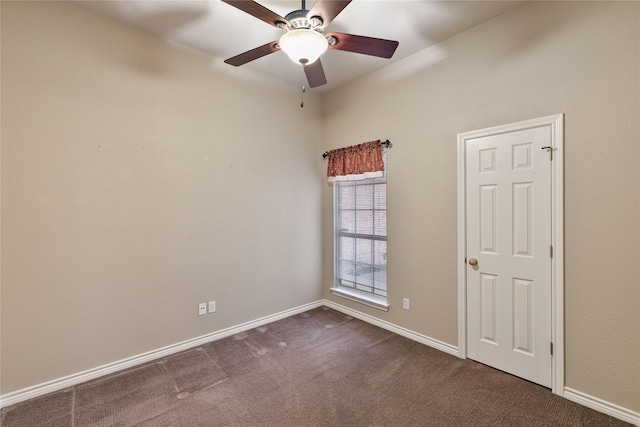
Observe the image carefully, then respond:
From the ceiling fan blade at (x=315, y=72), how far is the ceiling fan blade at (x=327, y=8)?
1.41 ft

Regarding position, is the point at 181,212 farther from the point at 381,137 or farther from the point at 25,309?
the point at 381,137

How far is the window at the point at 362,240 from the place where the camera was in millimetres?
3445

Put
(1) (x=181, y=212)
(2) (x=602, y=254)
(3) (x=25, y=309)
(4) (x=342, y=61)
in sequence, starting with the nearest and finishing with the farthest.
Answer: (2) (x=602, y=254), (3) (x=25, y=309), (1) (x=181, y=212), (4) (x=342, y=61)

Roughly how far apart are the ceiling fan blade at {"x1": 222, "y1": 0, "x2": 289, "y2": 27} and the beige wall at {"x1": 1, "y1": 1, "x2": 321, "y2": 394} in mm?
1507

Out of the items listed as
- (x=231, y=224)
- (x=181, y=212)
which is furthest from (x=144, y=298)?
(x=231, y=224)

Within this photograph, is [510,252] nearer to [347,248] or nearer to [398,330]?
[398,330]

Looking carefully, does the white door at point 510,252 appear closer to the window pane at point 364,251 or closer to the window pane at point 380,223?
the window pane at point 380,223

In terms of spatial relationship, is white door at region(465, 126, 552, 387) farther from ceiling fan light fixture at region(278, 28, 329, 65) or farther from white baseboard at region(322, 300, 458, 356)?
ceiling fan light fixture at region(278, 28, 329, 65)

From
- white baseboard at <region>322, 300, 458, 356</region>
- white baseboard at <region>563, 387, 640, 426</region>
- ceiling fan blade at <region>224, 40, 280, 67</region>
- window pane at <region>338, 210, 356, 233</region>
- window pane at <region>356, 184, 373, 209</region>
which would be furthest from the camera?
window pane at <region>338, 210, 356, 233</region>

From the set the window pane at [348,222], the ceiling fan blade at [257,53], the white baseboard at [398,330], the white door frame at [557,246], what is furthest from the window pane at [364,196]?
the ceiling fan blade at [257,53]

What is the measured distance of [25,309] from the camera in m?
2.12

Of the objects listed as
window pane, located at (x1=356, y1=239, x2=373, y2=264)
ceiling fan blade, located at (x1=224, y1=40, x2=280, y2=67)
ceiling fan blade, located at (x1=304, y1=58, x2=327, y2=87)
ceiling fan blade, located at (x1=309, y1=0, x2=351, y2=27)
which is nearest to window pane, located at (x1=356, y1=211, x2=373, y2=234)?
window pane, located at (x1=356, y1=239, x2=373, y2=264)

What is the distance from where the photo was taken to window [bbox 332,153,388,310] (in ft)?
11.3

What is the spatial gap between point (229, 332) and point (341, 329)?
48.6 inches
